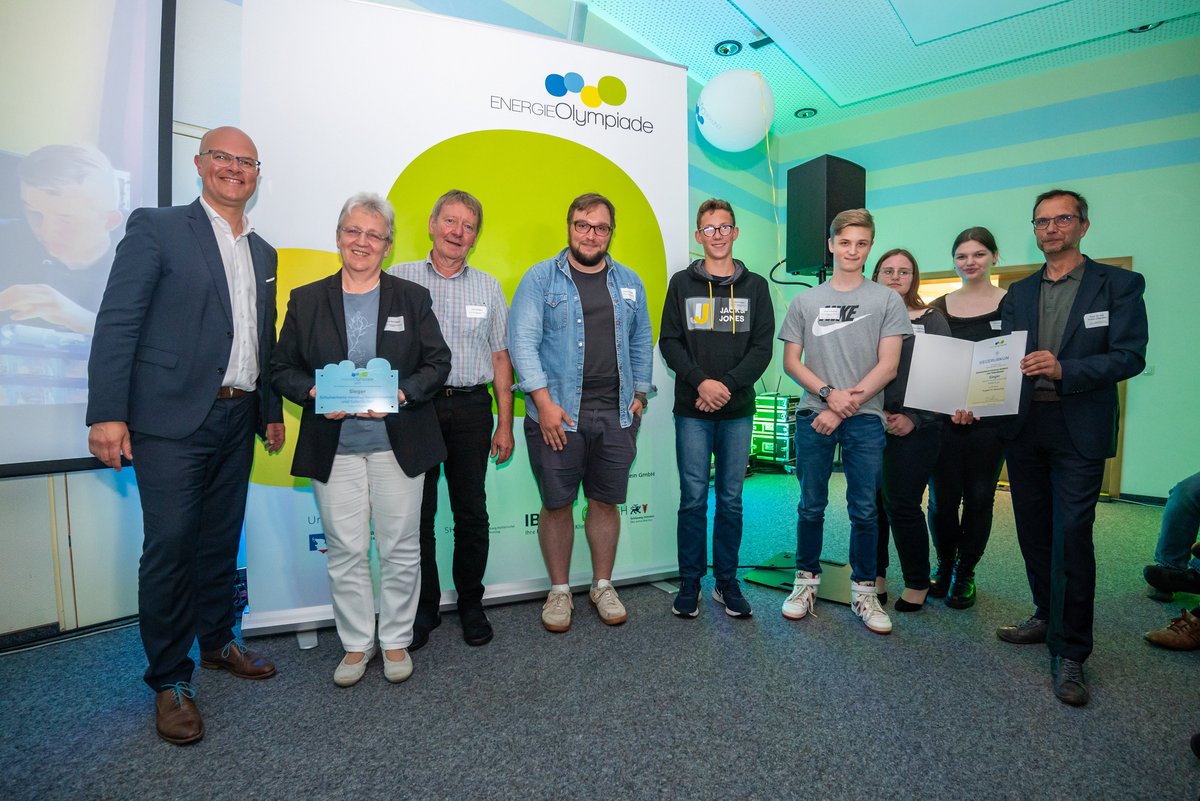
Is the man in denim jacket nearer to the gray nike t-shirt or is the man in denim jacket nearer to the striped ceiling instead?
A: the gray nike t-shirt

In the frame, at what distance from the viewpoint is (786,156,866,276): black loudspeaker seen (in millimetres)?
3873

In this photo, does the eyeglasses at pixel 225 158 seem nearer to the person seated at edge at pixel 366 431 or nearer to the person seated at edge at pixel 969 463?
the person seated at edge at pixel 366 431

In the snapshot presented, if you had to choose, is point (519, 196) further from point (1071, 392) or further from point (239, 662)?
point (1071, 392)

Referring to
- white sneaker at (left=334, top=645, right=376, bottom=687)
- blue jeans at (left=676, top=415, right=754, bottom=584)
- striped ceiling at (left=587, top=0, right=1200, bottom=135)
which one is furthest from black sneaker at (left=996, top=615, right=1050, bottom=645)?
striped ceiling at (left=587, top=0, right=1200, bottom=135)

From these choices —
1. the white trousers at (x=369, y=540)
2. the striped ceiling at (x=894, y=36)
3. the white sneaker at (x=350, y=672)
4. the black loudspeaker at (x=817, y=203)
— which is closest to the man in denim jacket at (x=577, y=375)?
the white trousers at (x=369, y=540)

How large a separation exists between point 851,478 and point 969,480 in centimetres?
69

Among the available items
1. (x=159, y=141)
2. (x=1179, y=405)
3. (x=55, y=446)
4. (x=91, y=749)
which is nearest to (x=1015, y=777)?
(x=91, y=749)

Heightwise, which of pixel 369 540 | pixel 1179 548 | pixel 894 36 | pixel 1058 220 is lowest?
pixel 1179 548

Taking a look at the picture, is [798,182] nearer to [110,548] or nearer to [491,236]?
[491,236]

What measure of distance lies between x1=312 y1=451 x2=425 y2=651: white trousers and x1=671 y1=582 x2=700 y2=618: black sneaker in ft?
3.76

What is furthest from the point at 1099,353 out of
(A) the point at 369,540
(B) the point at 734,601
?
(A) the point at 369,540

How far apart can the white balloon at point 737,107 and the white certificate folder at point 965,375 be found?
2882 millimetres

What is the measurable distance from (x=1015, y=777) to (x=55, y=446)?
3.38m

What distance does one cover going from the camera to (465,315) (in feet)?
7.50
